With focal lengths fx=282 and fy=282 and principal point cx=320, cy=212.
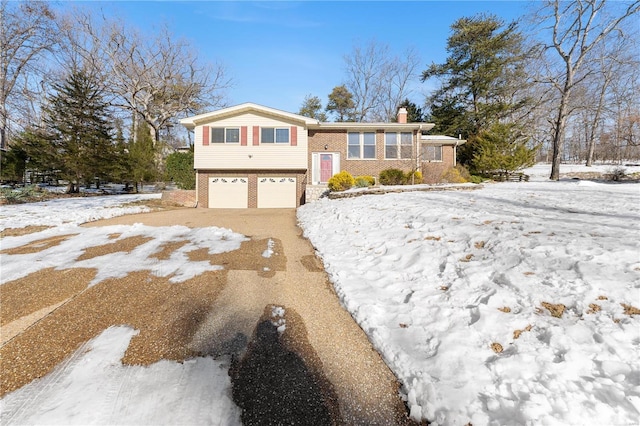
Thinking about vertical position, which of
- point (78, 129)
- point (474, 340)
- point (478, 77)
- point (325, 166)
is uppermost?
point (478, 77)

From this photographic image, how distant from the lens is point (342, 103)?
30016mm

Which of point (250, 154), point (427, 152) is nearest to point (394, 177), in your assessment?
point (427, 152)

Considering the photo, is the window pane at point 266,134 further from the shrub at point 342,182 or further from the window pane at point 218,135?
the shrub at point 342,182

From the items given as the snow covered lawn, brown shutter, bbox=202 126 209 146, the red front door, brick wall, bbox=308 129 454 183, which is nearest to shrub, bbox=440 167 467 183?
brick wall, bbox=308 129 454 183

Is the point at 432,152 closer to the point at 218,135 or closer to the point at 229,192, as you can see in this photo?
the point at 229,192

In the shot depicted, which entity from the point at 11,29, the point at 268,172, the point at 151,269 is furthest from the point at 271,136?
the point at 11,29

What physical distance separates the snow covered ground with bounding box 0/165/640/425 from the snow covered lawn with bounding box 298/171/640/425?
0.4 inches

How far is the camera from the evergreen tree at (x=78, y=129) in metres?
15.2

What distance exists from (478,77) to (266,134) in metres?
18.5

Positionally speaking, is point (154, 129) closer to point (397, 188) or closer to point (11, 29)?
point (11, 29)

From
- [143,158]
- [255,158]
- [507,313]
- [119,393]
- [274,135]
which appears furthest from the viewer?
[143,158]

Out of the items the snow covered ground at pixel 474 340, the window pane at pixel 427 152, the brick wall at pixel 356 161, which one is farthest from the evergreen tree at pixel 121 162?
the window pane at pixel 427 152

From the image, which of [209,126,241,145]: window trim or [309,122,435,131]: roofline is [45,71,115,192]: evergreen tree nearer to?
[209,126,241,145]: window trim

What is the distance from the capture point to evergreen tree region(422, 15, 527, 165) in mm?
21641
